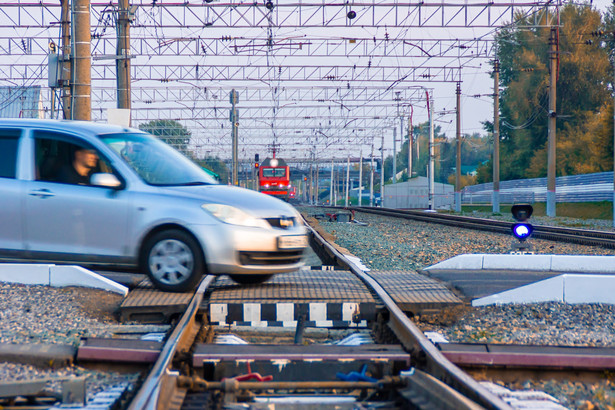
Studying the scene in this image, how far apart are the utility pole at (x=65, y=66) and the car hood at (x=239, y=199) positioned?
7.94 m

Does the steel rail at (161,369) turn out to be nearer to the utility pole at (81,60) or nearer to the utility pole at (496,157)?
the utility pole at (81,60)

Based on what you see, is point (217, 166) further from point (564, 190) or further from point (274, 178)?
point (564, 190)

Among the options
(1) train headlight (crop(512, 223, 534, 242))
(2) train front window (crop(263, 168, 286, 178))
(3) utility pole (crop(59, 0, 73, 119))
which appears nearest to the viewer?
(1) train headlight (crop(512, 223, 534, 242))

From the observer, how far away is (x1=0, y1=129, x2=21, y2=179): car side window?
25.0 ft

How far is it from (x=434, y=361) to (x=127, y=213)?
152 inches

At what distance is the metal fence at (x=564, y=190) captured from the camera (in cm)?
4016

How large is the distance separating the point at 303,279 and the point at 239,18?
23.6m

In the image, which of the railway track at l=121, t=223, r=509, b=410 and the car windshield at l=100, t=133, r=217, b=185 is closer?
the railway track at l=121, t=223, r=509, b=410

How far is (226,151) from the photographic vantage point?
7888 centimetres

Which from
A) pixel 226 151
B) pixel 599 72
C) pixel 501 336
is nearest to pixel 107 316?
pixel 501 336

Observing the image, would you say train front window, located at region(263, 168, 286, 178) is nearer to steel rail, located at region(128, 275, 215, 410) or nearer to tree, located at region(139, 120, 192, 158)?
tree, located at region(139, 120, 192, 158)

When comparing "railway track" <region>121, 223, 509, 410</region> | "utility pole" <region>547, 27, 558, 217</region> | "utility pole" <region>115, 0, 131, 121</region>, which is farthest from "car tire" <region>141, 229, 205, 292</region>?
"utility pole" <region>547, 27, 558, 217</region>

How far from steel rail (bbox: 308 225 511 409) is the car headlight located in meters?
1.28

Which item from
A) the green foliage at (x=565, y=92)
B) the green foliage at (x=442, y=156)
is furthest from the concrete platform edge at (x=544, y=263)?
the green foliage at (x=442, y=156)
